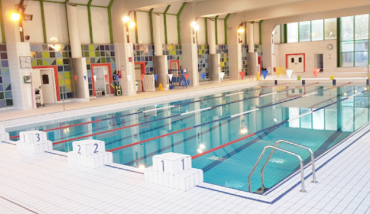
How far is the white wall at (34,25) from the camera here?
14016mm

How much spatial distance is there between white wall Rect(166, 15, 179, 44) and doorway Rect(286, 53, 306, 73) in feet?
40.3

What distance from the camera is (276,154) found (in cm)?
693

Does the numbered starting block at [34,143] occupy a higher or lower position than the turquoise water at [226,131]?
higher

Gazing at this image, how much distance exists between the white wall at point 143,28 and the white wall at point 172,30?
1594 mm

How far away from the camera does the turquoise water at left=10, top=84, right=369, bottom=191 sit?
6430mm

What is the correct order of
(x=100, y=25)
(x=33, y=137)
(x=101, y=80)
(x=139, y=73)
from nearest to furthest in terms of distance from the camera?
(x=33, y=137) < (x=100, y=25) < (x=101, y=80) < (x=139, y=73)

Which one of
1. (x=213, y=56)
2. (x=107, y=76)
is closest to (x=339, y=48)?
(x=213, y=56)

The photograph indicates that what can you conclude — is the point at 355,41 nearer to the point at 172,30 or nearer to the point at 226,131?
the point at 172,30

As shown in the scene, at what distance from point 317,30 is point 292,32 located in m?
2.01

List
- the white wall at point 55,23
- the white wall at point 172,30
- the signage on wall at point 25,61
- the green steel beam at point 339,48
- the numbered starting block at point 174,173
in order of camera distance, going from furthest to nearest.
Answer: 1. the green steel beam at point 339,48
2. the white wall at point 172,30
3. the white wall at point 55,23
4. the signage on wall at point 25,61
5. the numbered starting block at point 174,173

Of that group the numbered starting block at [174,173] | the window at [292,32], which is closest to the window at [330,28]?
the window at [292,32]

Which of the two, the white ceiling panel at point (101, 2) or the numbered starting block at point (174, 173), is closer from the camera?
the numbered starting block at point (174, 173)

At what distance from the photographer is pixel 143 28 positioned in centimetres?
1841

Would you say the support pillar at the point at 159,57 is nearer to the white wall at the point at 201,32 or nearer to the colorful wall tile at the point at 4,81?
the white wall at the point at 201,32
